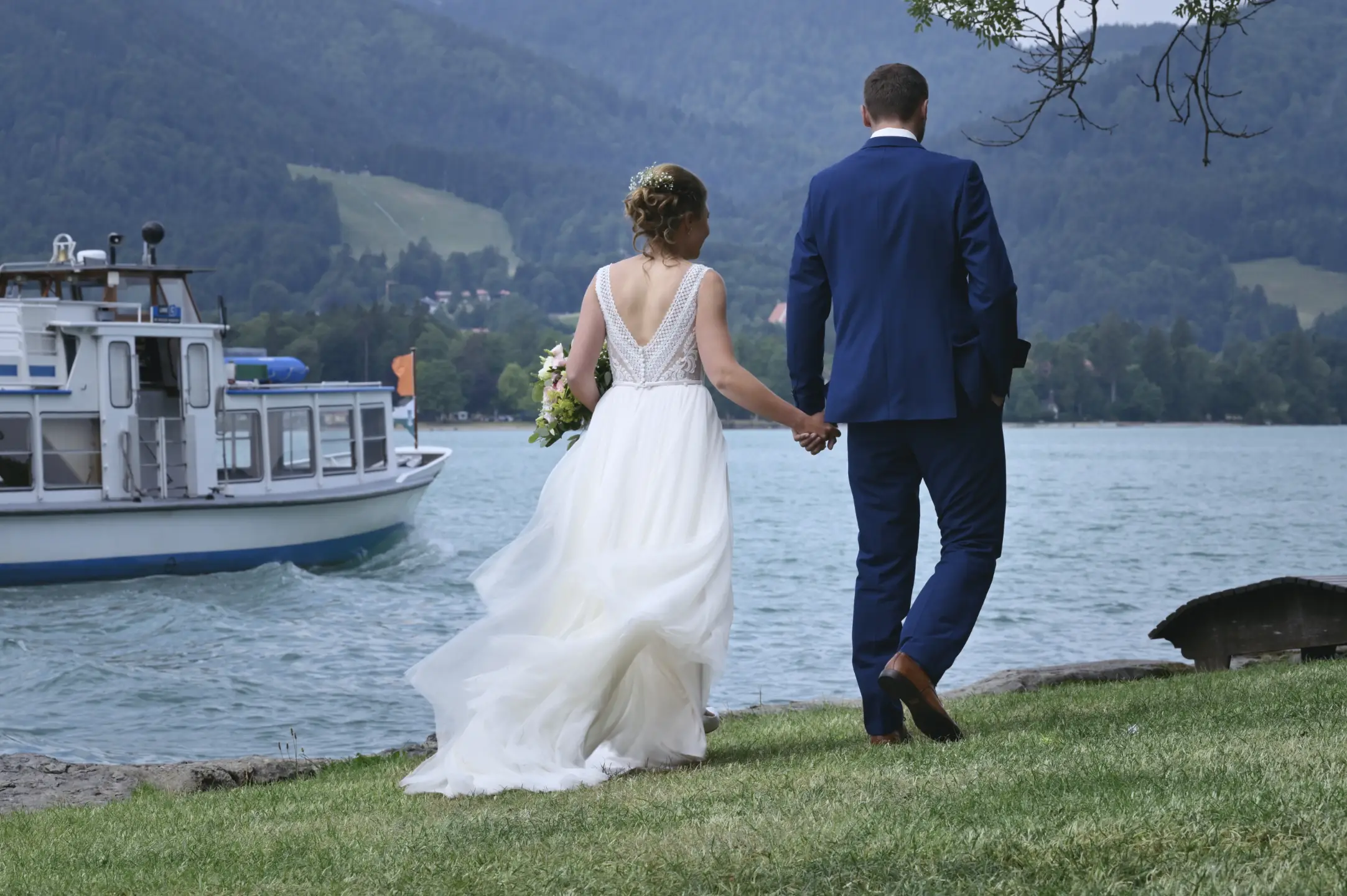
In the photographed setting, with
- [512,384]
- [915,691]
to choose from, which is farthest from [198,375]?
[512,384]

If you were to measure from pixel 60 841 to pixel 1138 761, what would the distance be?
11.7ft

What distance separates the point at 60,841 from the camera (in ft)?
17.8

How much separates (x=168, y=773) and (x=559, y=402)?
9.42 feet

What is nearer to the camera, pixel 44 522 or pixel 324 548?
pixel 44 522

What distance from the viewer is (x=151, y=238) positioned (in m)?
24.8

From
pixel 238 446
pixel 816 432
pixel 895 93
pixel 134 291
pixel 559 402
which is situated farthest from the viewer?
pixel 238 446

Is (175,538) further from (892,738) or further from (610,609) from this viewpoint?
(892,738)

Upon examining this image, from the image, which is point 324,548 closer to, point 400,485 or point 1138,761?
point 400,485

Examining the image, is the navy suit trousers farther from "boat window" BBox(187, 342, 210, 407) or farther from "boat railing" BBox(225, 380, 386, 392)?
"boat railing" BBox(225, 380, 386, 392)

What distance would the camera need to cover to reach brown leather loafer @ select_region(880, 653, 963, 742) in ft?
17.5

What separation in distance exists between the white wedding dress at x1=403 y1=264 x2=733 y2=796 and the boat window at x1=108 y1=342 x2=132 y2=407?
19628 mm

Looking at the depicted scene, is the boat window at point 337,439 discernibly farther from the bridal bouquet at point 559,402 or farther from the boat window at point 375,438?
the bridal bouquet at point 559,402

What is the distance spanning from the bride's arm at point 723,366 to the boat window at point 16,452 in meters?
20.0

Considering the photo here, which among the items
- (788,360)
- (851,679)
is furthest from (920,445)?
(851,679)
